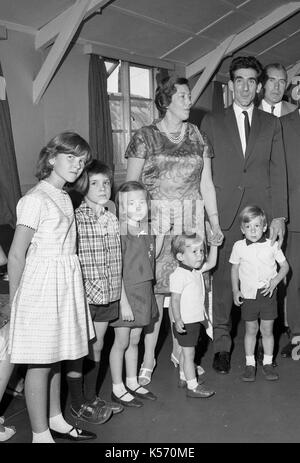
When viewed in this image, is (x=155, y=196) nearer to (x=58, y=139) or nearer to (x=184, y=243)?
(x=184, y=243)

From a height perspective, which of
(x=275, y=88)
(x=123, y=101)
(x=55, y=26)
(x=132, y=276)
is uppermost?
(x=55, y=26)

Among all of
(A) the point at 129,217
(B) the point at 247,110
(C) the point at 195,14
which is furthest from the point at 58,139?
(C) the point at 195,14

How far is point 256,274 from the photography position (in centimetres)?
279

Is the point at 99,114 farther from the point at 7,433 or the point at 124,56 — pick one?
the point at 7,433

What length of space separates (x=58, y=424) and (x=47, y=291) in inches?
24.9

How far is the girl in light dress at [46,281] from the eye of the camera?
6.33ft

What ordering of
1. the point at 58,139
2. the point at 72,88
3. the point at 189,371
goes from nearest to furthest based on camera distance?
the point at 58,139 < the point at 189,371 < the point at 72,88

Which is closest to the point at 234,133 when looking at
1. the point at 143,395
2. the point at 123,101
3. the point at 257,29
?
the point at 143,395

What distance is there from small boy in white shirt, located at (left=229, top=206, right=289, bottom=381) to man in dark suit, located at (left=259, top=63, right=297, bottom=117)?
91 centimetres

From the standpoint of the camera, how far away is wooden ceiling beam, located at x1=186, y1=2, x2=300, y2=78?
7469 mm

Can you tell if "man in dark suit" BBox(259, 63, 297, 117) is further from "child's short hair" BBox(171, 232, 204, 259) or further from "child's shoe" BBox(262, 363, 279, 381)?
"child's shoe" BBox(262, 363, 279, 381)

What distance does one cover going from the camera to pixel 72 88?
6387 mm

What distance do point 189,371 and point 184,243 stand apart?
26.3 inches
